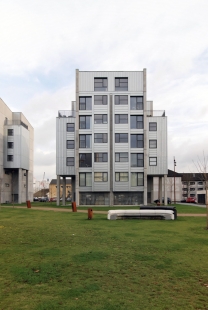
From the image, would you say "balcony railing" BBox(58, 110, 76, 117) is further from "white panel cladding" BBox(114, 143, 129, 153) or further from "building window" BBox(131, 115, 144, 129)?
"building window" BBox(131, 115, 144, 129)

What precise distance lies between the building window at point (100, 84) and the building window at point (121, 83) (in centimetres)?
187

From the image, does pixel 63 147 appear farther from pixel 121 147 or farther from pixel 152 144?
pixel 152 144

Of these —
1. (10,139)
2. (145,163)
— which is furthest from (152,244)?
(10,139)

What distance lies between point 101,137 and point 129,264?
43.8 m

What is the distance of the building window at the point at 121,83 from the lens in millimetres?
52969

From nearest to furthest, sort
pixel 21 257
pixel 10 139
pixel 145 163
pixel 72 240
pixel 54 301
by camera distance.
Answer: pixel 54 301 < pixel 21 257 < pixel 72 240 < pixel 145 163 < pixel 10 139

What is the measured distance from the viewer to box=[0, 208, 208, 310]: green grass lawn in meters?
6.24

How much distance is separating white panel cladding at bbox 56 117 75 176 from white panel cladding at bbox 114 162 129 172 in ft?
24.5

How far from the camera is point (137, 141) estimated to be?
52.9m

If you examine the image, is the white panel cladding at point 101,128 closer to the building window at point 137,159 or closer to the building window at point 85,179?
the building window at point 137,159

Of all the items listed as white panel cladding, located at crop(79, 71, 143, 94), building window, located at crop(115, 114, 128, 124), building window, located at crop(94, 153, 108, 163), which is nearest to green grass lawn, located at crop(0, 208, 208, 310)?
building window, located at crop(94, 153, 108, 163)

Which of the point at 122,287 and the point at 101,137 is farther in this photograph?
the point at 101,137

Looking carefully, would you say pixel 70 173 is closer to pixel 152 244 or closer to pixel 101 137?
pixel 101 137

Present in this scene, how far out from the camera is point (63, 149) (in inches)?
2135
